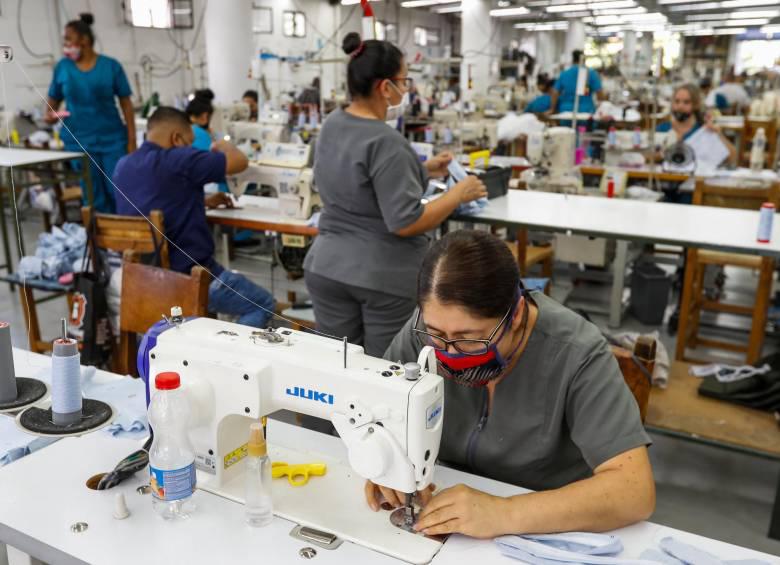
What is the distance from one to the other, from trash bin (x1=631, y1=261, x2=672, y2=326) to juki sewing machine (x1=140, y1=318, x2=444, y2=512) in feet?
10.5

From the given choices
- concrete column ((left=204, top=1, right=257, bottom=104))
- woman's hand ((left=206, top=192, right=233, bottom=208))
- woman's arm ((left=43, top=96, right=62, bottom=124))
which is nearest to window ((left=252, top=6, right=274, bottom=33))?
concrete column ((left=204, top=1, right=257, bottom=104))

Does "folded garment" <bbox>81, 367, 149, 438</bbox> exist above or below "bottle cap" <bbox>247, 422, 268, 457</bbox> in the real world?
below

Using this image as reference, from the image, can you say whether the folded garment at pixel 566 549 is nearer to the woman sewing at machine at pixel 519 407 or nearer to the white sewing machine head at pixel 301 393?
the woman sewing at machine at pixel 519 407

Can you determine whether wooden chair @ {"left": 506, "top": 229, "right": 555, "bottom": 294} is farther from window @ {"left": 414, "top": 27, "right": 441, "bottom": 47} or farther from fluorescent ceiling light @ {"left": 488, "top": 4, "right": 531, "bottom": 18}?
window @ {"left": 414, "top": 27, "right": 441, "bottom": 47}

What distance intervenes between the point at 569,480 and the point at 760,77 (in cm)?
1181

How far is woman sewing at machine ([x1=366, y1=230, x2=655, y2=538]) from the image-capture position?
1068 mm

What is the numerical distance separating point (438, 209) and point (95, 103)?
3023 mm

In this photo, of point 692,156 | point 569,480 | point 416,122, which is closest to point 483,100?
point 416,122

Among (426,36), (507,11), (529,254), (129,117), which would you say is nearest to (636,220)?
(529,254)

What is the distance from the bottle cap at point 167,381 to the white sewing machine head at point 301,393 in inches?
2.2

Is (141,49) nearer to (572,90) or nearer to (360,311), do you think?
(572,90)

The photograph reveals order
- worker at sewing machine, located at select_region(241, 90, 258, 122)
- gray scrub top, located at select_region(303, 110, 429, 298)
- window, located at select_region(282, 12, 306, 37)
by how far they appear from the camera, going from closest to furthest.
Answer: gray scrub top, located at select_region(303, 110, 429, 298) < worker at sewing machine, located at select_region(241, 90, 258, 122) < window, located at select_region(282, 12, 306, 37)

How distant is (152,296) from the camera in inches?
76.9

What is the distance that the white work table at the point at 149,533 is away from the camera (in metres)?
1.01
